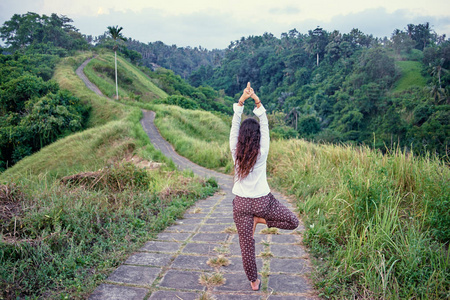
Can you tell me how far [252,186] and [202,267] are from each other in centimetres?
92

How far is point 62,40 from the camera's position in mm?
45875

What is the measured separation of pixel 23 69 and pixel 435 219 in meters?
31.7

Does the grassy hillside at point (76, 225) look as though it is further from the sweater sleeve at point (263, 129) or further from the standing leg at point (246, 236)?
the sweater sleeve at point (263, 129)

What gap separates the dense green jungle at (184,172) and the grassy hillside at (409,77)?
37 centimetres

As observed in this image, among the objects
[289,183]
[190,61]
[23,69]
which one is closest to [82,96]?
[23,69]

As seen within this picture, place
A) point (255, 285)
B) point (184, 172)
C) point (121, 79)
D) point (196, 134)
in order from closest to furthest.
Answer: point (255, 285) < point (184, 172) < point (196, 134) < point (121, 79)

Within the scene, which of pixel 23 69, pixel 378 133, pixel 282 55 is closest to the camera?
pixel 23 69

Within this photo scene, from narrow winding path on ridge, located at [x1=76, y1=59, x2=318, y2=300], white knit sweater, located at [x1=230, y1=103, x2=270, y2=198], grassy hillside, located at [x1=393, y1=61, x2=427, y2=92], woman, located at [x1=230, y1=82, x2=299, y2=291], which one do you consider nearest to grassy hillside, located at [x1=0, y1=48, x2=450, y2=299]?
narrow winding path on ridge, located at [x1=76, y1=59, x2=318, y2=300]

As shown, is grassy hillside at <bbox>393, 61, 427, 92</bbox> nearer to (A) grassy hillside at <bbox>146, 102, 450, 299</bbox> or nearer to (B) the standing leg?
(A) grassy hillside at <bbox>146, 102, 450, 299</bbox>

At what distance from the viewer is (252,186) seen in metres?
2.60

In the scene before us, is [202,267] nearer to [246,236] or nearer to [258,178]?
[246,236]

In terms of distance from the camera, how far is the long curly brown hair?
2.58 metres

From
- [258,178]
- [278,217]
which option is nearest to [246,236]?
[278,217]

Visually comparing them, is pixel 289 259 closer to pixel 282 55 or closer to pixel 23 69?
pixel 23 69
